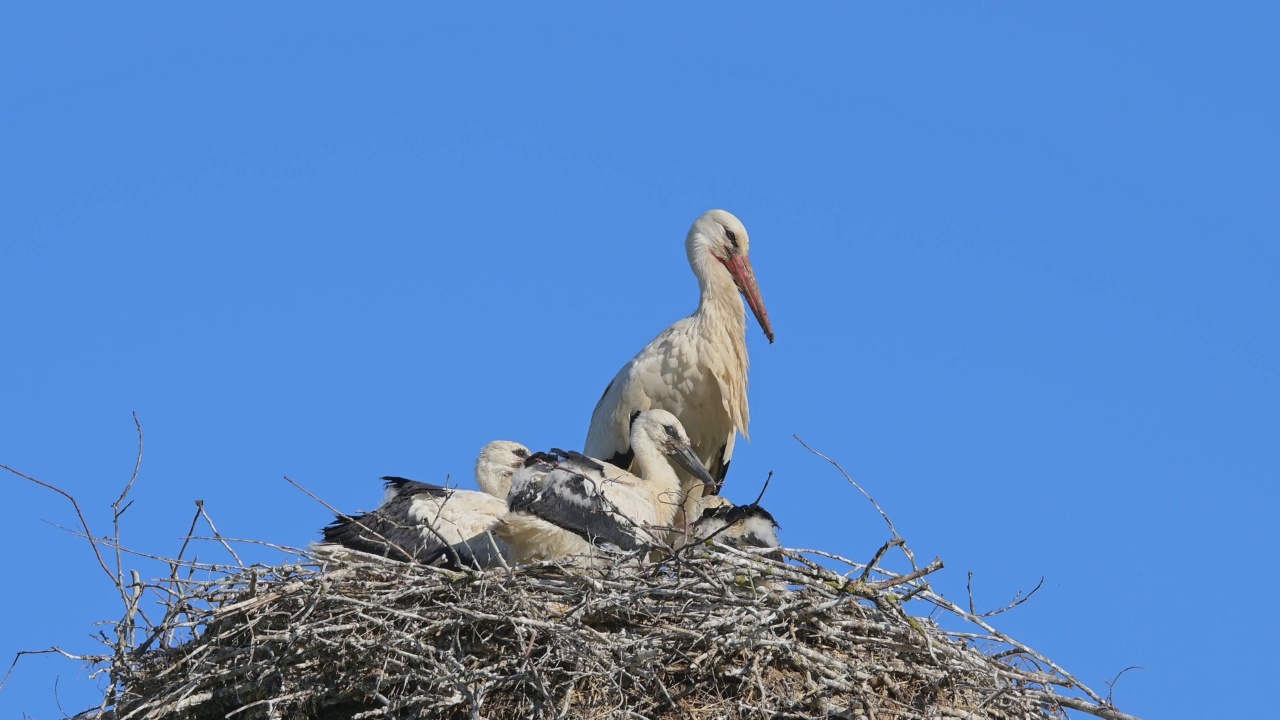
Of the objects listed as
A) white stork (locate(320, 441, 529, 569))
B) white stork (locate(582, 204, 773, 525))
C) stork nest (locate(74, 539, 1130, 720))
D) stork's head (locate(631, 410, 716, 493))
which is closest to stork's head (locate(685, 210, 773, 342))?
white stork (locate(582, 204, 773, 525))

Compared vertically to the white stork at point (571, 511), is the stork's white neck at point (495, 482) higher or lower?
higher

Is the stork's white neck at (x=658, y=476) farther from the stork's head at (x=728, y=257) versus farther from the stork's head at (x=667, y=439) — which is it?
the stork's head at (x=728, y=257)

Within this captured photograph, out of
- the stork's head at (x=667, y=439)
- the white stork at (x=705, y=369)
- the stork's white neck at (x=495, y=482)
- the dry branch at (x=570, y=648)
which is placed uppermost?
the white stork at (x=705, y=369)

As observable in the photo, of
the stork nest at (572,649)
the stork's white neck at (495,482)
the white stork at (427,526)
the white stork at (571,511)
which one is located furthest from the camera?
the stork's white neck at (495,482)

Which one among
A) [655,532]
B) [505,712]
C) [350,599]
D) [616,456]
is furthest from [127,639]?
[616,456]

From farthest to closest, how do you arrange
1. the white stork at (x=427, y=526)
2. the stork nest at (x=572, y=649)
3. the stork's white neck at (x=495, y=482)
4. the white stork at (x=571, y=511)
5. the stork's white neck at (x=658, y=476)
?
the stork's white neck at (x=495, y=482) < the stork's white neck at (x=658, y=476) < the white stork at (x=571, y=511) < the white stork at (x=427, y=526) < the stork nest at (x=572, y=649)

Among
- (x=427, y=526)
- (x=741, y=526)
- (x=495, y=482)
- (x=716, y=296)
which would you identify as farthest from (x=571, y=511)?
(x=716, y=296)

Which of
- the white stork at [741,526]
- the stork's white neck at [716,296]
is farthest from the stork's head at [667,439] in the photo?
the stork's white neck at [716,296]

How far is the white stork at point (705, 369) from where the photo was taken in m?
8.84

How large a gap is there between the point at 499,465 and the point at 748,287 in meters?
2.20

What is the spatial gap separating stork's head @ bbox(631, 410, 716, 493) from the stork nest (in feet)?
5.78

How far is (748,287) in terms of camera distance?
30.4 ft

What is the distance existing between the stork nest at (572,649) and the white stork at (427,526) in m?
0.51

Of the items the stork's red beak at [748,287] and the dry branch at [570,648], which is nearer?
the dry branch at [570,648]
